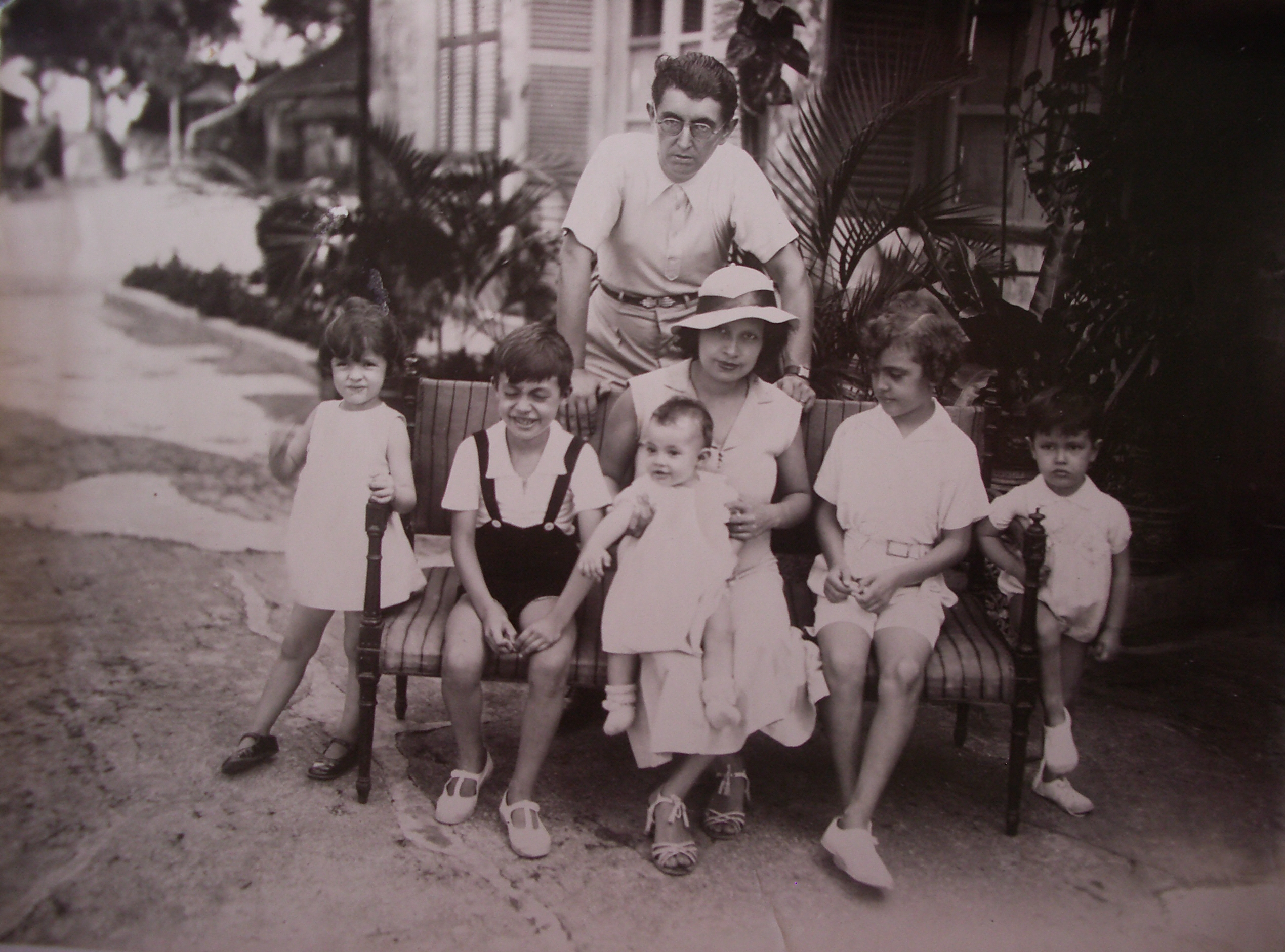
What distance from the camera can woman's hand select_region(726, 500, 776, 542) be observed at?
2719 mm

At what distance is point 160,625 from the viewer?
3479 millimetres

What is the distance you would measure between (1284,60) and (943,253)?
0.95 m

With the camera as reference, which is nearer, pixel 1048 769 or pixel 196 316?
pixel 1048 769

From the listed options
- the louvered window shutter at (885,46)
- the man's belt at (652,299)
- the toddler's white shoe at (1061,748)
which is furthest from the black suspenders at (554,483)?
the toddler's white shoe at (1061,748)

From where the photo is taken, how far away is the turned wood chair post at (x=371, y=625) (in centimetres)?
269

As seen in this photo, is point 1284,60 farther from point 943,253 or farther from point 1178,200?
point 943,253

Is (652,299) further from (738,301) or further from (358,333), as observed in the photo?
(358,333)

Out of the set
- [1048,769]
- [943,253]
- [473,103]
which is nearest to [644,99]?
[473,103]

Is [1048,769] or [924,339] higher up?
[924,339]

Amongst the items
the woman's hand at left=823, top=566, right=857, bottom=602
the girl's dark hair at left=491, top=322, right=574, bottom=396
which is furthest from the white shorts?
the girl's dark hair at left=491, top=322, right=574, bottom=396

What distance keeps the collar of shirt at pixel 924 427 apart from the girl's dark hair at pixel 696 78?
89cm

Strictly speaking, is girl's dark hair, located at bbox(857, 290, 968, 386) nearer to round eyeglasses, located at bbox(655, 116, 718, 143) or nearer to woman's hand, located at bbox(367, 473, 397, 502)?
round eyeglasses, located at bbox(655, 116, 718, 143)

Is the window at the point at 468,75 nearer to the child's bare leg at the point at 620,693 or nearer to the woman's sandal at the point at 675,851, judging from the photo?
the child's bare leg at the point at 620,693

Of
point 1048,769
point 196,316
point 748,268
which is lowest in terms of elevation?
point 1048,769
